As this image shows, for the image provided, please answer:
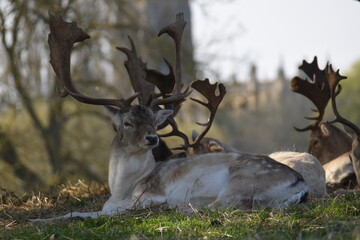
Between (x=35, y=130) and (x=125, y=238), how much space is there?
16405 millimetres

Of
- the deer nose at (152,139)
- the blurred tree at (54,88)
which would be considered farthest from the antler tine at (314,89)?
the blurred tree at (54,88)

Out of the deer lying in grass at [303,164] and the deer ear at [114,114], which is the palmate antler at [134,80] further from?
the deer lying in grass at [303,164]

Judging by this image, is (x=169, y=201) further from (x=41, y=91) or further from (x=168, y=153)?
(x=41, y=91)

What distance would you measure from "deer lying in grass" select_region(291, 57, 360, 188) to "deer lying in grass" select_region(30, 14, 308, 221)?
267cm

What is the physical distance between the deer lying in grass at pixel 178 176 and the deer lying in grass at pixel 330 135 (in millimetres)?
2665

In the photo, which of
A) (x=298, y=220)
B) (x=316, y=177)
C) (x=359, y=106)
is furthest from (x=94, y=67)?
(x=359, y=106)

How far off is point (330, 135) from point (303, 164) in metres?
2.93

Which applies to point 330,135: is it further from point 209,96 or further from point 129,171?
point 129,171

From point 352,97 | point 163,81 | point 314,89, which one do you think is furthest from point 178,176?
point 352,97

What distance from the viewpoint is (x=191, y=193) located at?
309 inches

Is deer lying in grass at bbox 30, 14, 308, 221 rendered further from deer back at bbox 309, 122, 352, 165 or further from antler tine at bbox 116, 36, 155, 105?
deer back at bbox 309, 122, 352, 165

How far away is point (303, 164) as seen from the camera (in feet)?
30.2

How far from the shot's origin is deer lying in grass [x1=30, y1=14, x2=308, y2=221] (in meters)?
7.50

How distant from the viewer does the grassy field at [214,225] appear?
19.6 ft
